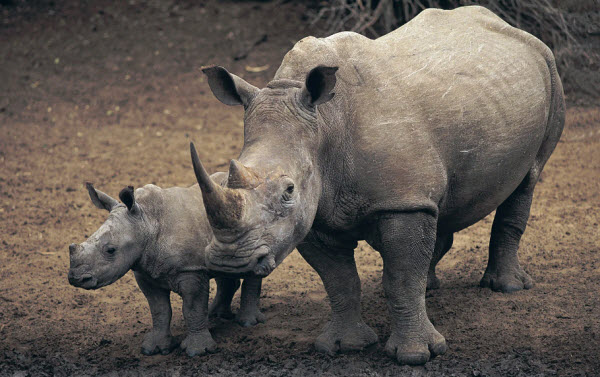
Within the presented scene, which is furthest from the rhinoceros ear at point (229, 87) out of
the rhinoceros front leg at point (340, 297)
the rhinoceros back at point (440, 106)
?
the rhinoceros front leg at point (340, 297)

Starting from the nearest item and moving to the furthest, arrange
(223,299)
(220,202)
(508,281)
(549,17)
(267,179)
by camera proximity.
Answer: (220,202), (267,179), (223,299), (508,281), (549,17)

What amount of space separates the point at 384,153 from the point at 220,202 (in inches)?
48.8

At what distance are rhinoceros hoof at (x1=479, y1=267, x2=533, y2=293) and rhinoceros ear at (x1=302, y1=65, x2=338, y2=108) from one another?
8.31 ft

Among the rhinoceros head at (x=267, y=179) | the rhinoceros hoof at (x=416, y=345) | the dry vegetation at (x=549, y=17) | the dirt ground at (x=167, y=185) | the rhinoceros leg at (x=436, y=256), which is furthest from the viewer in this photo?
the dry vegetation at (x=549, y=17)

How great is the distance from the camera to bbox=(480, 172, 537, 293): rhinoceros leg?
623 centimetres

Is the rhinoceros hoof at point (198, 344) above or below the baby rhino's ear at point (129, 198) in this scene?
below

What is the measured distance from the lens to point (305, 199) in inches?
177

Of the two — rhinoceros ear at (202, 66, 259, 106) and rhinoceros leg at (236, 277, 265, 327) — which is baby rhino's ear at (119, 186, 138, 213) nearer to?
rhinoceros ear at (202, 66, 259, 106)

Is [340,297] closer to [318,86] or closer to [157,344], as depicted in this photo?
[157,344]

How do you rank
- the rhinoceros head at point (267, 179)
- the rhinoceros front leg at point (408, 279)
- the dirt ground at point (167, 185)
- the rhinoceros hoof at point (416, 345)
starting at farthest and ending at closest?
the dirt ground at point (167, 185) < the rhinoceros hoof at point (416, 345) < the rhinoceros front leg at point (408, 279) < the rhinoceros head at point (267, 179)

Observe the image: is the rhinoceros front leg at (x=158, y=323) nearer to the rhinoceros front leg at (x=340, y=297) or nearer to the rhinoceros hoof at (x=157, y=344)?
the rhinoceros hoof at (x=157, y=344)

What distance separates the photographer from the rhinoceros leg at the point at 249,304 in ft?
19.7

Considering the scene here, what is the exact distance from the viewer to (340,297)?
5.50 metres

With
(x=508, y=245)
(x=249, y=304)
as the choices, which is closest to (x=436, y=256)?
(x=508, y=245)
